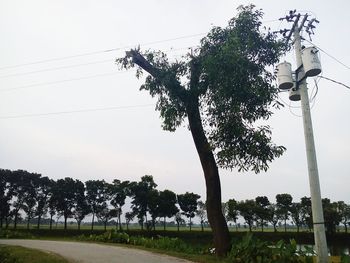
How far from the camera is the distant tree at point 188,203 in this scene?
238 ft

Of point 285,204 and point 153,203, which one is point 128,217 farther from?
point 285,204

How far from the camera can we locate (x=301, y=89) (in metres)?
10.1

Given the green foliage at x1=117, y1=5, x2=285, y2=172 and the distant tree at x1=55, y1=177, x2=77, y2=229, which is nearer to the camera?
the green foliage at x1=117, y1=5, x2=285, y2=172

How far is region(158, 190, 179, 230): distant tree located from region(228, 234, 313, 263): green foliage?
5707 cm

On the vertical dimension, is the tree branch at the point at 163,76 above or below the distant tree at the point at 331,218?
above

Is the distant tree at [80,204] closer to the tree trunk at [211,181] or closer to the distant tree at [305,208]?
the distant tree at [305,208]

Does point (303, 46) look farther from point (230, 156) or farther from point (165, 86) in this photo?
point (165, 86)

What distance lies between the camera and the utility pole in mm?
9039

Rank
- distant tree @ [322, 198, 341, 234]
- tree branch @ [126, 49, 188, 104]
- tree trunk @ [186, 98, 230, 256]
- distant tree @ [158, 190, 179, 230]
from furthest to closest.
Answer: distant tree @ [158, 190, 179, 230]
distant tree @ [322, 198, 341, 234]
tree branch @ [126, 49, 188, 104]
tree trunk @ [186, 98, 230, 256]

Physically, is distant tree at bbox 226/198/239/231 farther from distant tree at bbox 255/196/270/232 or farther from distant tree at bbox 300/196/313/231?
distant tree at bbox 300/196/313/231

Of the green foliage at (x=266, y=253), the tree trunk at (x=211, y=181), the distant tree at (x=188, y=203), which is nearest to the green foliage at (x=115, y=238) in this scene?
the tree trunk at (x=211, y=181)

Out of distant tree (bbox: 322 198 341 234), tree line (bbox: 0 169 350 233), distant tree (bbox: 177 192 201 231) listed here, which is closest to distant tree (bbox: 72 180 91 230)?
tree line (bbox: 0 169 350 233)

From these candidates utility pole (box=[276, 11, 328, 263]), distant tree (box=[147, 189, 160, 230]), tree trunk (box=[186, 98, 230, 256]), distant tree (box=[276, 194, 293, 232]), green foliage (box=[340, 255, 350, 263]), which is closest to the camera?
utility pole (box=[276, 11, 328, 263])

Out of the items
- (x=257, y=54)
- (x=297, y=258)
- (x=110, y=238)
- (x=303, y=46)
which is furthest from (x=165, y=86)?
(x=110, y=238)
